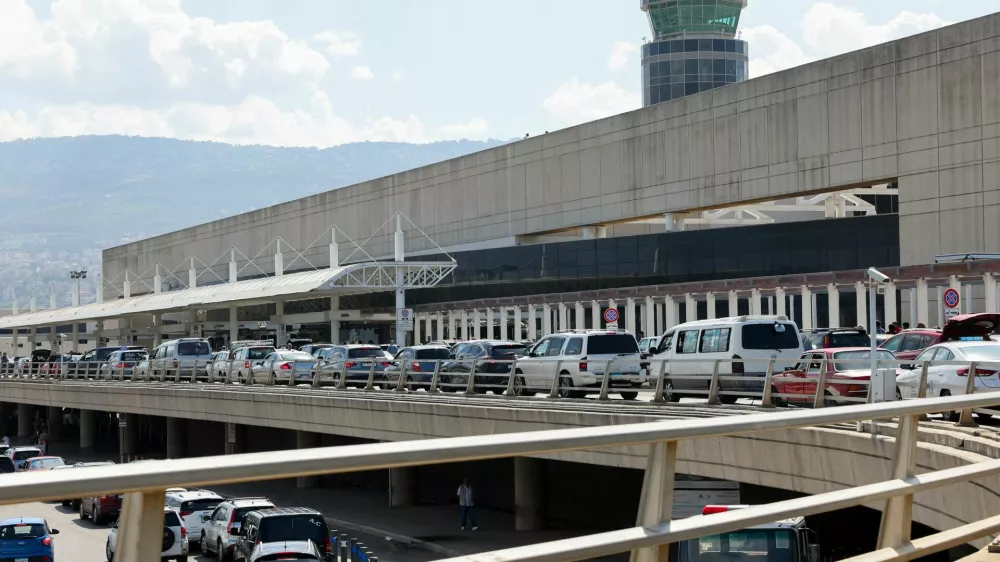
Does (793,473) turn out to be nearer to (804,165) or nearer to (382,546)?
(382,546)

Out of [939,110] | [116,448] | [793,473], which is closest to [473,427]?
[793,473]

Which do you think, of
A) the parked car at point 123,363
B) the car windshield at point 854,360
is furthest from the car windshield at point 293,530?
the parked car at point 123,363

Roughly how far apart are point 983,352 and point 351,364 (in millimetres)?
24919

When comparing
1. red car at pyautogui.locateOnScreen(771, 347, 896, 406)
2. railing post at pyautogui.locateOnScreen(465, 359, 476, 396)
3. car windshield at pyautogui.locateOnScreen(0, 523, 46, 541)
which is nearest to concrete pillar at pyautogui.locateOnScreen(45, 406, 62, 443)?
railing post at pyautogui.locateOnScreen(465, 359, 476, 396)

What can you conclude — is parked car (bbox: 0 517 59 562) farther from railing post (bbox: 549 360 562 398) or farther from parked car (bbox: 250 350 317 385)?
parked car (bbox: 250 350 317 385)

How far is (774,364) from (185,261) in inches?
4417

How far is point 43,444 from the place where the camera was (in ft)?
241

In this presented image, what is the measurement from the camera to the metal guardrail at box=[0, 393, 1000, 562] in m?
3.03

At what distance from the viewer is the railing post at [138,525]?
3.17 meters

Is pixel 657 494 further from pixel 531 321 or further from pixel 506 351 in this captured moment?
pixel 531 321

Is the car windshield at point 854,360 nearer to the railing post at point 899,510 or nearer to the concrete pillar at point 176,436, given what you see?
the railing post at point 899,510

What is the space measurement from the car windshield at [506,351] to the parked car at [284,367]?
9.29 metres

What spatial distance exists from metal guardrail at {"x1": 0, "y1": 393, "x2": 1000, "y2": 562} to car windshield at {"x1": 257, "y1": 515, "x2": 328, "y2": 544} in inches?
800

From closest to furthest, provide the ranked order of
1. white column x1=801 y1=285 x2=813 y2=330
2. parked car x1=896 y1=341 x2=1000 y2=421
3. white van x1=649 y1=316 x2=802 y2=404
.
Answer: parked car x1=896 y1=341 x2=1000 y2=421 → white van x1=649 y1=316 x2=802 y2=404 → white column x1=801 y1=285 x2=813 y2=330
